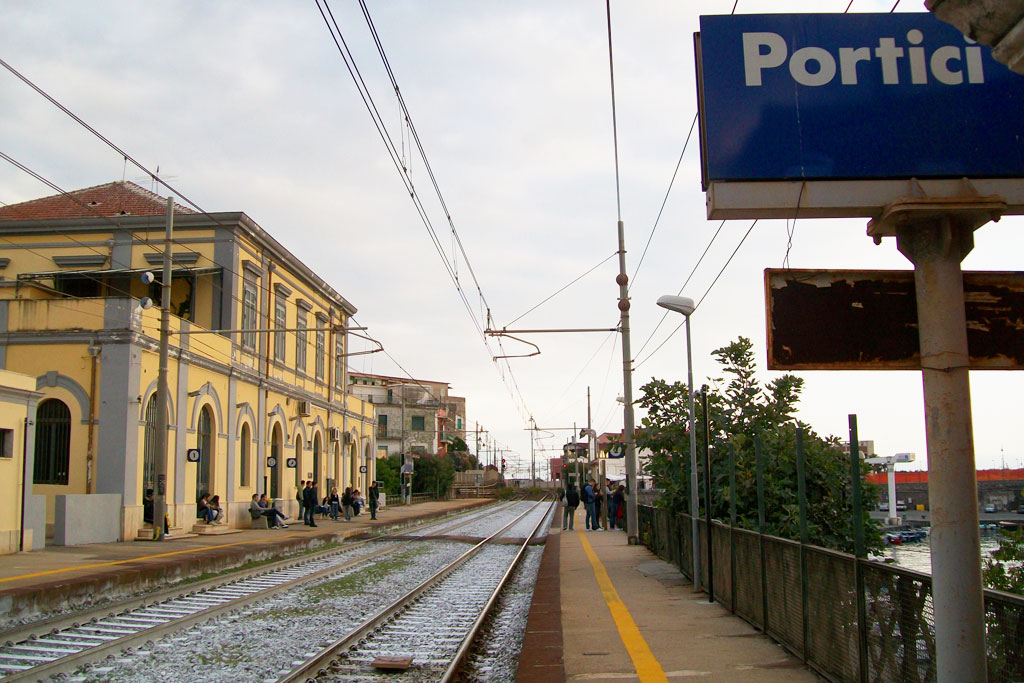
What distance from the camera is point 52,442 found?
81.5ft

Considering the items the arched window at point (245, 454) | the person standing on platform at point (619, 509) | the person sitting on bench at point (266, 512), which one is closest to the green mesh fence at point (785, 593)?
the person standing on platform at point (619, 509)

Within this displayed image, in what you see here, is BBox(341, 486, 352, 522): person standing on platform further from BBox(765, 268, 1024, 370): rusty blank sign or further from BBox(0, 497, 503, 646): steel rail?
BBox(765, 268, 1024, 370): rusty blank sign

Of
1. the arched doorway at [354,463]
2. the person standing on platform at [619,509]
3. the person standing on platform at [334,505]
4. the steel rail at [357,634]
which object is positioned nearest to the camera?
the steel rail at [357,634]

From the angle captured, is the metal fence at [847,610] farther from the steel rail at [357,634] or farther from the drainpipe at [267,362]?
the drainpipe at [267,362]

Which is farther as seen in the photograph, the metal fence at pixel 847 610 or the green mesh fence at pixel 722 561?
the green mesh fence at pixel 722 561

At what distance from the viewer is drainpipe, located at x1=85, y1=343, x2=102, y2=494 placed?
80.5 ft

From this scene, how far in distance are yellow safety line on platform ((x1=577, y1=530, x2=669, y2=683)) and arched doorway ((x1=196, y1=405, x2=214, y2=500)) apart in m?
17.8

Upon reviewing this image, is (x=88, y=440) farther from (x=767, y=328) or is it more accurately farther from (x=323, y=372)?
(x=767, y=328)

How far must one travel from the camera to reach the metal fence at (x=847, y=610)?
189 inches

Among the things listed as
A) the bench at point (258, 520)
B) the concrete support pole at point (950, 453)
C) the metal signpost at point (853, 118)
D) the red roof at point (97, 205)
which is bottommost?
the bench at point (258, 520)

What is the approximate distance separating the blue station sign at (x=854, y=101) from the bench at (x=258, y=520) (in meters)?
28.3

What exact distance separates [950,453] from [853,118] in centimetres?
207

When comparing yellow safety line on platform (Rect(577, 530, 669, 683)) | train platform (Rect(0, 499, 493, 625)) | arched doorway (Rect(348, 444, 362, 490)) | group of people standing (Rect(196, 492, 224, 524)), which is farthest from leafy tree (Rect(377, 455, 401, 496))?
yellow safety line on platform (Rect(577, 530, 669, 683))

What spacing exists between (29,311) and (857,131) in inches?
987
